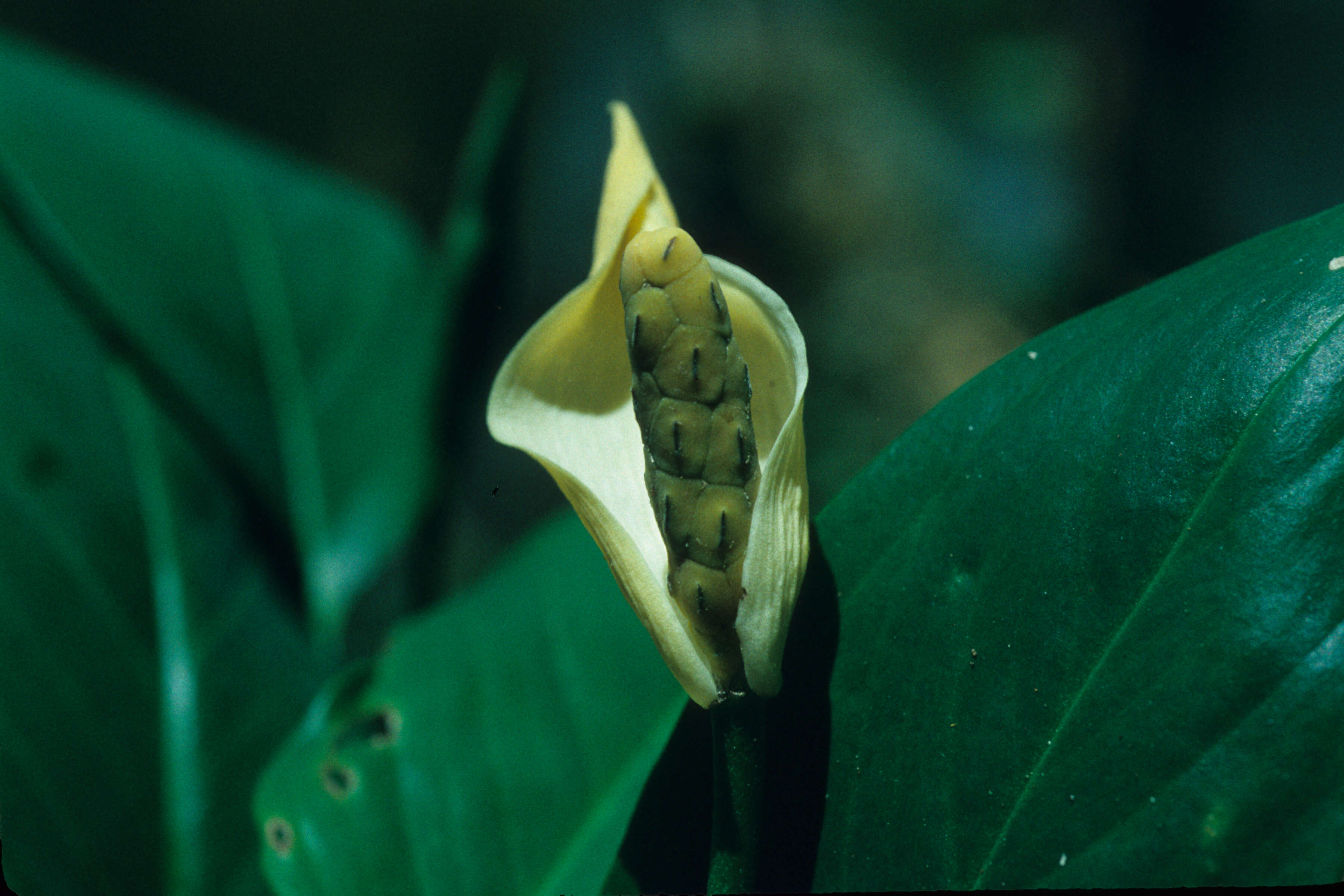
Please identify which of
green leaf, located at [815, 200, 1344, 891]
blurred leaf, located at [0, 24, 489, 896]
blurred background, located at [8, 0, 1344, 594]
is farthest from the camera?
blurred background, located at [8, 0, 1344, 594]

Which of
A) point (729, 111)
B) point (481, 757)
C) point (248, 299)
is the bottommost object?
point (481, 757)

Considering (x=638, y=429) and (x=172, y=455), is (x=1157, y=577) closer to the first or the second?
(x=638, y=429)

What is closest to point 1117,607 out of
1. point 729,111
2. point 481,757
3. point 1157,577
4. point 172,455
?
point 1157,577

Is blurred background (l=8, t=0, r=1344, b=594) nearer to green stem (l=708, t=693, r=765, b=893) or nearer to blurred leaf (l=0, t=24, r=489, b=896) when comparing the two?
blurred leaf (l=0, t=24, r=489, b=896)

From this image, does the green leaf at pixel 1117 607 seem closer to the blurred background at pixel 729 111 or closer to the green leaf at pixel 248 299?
the blurred background at pixel 729 111

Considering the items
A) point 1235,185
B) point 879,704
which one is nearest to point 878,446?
point 1235,185

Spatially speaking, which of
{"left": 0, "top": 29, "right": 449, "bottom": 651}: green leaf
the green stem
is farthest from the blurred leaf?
the green stem

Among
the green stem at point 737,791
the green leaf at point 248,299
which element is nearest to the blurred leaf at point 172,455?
the green leaf at point 248,299
